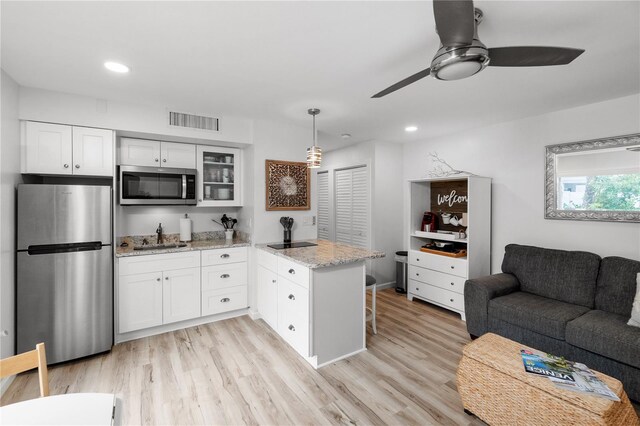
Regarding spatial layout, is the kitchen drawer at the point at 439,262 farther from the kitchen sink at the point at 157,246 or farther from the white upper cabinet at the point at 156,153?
the white upper cabinet at the point at 156,153

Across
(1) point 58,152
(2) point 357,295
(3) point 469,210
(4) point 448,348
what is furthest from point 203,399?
(3) point 469,210

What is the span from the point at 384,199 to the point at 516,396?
10.8ft

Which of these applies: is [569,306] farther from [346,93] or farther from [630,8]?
[346,93]

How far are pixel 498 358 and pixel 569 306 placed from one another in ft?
4.63

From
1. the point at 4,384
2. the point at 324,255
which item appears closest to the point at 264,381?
the point at 324,255

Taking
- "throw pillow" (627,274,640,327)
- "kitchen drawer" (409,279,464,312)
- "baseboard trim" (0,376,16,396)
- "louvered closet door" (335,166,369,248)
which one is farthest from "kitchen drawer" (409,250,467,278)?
"baseboard trim" (0,376,16,396)

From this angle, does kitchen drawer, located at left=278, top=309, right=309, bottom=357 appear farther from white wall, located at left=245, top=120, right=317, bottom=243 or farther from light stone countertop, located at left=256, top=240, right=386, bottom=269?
white wall, located at left=245, top=120, right=317, bottom=243

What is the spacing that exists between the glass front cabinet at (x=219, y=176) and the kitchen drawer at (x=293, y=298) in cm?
148

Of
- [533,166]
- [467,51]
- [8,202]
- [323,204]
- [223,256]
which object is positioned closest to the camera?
[467,51]

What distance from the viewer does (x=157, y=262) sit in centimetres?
318

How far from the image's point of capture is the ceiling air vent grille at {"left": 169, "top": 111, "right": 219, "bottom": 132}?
10.7 ft

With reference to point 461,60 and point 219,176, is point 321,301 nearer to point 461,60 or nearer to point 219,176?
point 461,60

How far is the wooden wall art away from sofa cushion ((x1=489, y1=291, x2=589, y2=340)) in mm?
2451

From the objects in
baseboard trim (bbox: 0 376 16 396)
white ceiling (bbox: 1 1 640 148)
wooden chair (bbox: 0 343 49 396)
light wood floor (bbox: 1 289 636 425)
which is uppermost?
white ceiling (bbox: 1 1 640 148)
